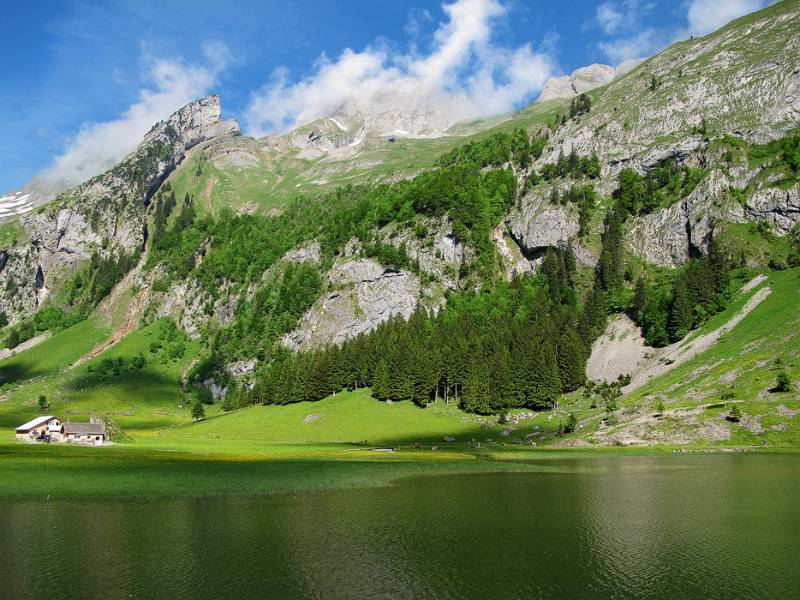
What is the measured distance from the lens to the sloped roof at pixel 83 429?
105 meters

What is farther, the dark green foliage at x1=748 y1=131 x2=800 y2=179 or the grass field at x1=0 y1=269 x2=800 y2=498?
the dark green foliage at x1=748 y1=131 x2=800 y2=179

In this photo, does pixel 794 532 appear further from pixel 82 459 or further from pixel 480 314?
pixel 480 314

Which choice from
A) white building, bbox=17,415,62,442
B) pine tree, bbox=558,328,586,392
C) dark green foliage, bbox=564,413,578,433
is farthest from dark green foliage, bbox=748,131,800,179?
white building, bbox=17,415,62,442

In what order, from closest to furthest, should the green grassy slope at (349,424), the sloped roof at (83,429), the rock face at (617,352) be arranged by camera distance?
1. the sloped roof at (83,429)
2. the green grassy slope at (349,424)
3. the rock face at (617,352)

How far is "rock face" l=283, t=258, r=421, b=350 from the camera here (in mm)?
188750

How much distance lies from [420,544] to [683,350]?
112 meters

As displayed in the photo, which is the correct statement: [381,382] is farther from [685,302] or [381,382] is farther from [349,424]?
[685,302]

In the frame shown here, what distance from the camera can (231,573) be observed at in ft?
98.8

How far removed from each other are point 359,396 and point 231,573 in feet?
376

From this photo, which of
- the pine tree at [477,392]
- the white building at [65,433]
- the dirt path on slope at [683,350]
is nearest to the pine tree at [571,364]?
the dirt path on slope at [683,350]

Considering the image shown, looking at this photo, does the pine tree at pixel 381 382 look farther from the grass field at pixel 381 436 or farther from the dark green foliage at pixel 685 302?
the dark green foliage at pixel 685 302

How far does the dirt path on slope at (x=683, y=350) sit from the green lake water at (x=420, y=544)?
68.5 meters

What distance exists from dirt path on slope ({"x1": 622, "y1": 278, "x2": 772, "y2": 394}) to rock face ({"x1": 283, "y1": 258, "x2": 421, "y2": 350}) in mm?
81882

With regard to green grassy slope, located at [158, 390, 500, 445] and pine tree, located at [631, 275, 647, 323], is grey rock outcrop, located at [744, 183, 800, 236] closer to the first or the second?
pine tree, located at [631, 275, 647, 323]
